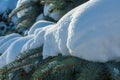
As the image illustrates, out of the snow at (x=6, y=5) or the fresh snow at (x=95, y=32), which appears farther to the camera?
the snow at (x=6, y=5)

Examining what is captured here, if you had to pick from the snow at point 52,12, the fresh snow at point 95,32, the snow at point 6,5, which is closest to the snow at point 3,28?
the snow at point 6,5

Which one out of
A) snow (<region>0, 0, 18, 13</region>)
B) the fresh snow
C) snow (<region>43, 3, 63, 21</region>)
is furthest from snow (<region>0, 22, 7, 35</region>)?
the fresh snow

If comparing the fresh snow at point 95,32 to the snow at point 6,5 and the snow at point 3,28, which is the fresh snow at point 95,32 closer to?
the snow at point 3,28

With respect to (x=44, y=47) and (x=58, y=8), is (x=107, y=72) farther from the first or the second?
(x=58, y=8)

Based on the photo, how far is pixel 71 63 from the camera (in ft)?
7.42

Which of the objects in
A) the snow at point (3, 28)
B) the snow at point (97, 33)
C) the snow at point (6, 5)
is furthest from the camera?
the snow at point (6, 5)

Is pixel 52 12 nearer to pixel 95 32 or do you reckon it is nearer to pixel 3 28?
pixel 95 32

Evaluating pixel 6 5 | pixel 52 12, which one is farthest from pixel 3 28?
pixel 52 12

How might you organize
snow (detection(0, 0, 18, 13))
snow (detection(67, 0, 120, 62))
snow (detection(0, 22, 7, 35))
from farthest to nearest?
snow (detection(0, 0, 18, 13)) → snow (detection(0, 22, 7, 35)) → snow (detection(67, 0, 120, 62))

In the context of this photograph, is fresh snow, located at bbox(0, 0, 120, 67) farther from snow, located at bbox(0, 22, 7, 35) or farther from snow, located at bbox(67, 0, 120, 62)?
snow, located at bbox(0, 22, 7, 35)

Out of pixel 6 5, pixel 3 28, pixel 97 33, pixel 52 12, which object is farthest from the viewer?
pixel 6 5

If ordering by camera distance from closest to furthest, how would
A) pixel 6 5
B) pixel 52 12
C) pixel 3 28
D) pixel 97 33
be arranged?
pixel 97 33
pixel 52 12
pixel 3 28
pixel 6 5

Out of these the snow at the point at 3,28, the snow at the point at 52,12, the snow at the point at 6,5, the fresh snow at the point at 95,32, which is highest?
the fresh snow at the point at 95,32

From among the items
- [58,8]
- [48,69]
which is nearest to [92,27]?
[48,69]
